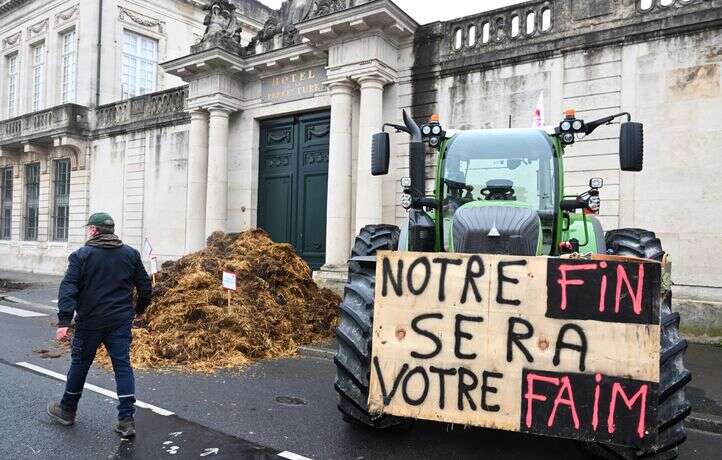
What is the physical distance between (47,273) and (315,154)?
1432 cm

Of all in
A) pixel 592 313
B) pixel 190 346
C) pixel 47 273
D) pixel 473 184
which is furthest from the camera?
pixel 47 273

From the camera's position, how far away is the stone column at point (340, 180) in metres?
11.9

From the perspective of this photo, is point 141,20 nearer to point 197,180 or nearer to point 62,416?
point 197,180

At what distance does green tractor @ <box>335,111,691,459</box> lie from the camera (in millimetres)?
3836

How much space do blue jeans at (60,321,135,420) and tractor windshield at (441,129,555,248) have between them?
3203 millimetres

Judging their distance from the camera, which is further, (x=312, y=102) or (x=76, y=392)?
(x=312, y=102)

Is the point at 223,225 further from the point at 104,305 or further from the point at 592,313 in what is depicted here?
the point at 592,313

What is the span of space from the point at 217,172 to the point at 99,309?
1019 centimetres

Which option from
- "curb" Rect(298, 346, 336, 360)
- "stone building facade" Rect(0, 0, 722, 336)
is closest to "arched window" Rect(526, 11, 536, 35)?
"stone building facade" Rect(0, 0, 722, 336)

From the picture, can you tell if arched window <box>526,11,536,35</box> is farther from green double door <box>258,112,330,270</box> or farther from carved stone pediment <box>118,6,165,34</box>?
carved stone pediment <box>118,6,165,34</box>

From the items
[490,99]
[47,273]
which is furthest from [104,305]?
[47,273]

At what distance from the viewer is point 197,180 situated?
14867 millimetres

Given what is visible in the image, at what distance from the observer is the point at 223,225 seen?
14578 millimetres

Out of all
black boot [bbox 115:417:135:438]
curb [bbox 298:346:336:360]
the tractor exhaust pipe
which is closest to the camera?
black boot [bbox 115:417:135:438]
